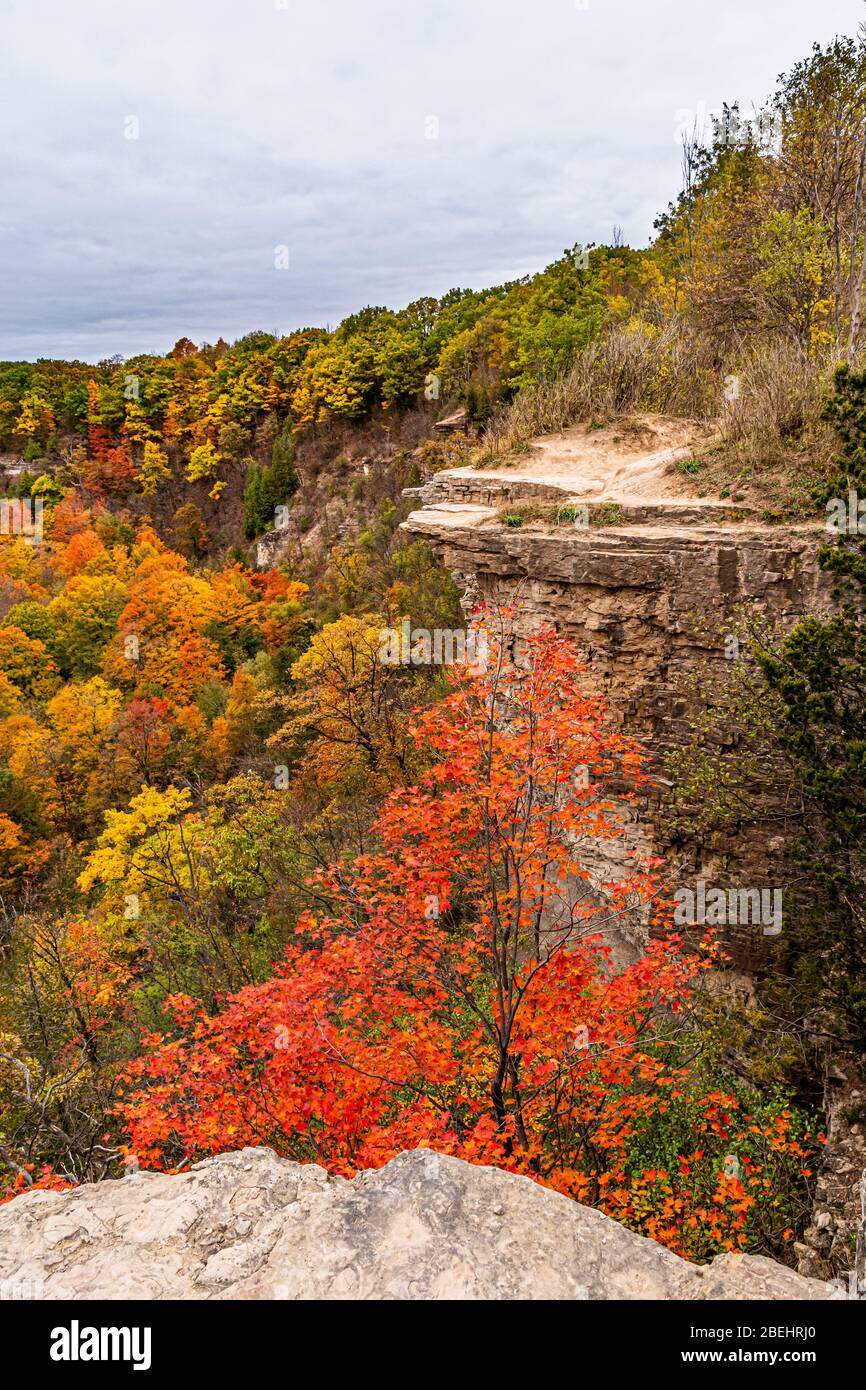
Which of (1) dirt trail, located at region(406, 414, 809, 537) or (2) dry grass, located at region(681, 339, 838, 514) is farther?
(1) dirt trail, located at region(406, 414, 809, 537)

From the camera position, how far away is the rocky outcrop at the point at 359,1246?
3785 millimetres

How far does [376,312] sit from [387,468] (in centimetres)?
1395

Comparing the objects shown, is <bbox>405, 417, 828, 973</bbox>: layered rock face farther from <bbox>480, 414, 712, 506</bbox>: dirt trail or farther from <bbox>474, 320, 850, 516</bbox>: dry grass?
<bbox>474, 320, 850, 516</bbox>: dry grass

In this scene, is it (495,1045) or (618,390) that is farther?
(618,390)

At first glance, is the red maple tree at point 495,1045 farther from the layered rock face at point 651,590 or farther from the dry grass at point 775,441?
the dry grass at point 775,441

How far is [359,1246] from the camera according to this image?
12.9 feet

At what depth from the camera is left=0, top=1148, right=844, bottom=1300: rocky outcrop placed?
12.4 ft

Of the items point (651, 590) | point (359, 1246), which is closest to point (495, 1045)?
point (359, 1246)

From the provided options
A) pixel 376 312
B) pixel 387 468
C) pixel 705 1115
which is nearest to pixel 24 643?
pixel 387 468

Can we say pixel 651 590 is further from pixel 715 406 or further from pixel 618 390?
pixel 618 390

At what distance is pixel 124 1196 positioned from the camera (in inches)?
183

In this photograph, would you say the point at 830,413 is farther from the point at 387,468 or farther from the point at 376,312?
the point at 376,312

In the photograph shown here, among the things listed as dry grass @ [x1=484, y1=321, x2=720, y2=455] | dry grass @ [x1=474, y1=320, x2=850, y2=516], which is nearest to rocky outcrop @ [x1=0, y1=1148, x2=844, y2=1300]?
dry grass @ [x1=474, y1=320, x2=850, y2=516]

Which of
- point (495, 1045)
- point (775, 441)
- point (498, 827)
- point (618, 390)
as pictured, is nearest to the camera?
point (498, 827)
